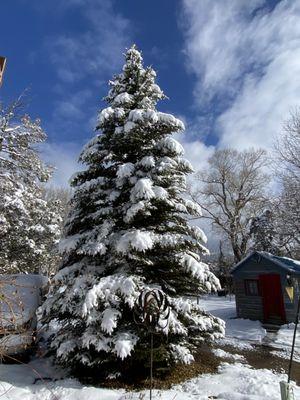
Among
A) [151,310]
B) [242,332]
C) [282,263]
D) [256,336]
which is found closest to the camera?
[151,310]

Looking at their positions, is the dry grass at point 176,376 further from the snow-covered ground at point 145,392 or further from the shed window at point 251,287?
the shed window at point 251,287

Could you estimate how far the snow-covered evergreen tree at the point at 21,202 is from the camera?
14.7 m

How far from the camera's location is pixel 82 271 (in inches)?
360

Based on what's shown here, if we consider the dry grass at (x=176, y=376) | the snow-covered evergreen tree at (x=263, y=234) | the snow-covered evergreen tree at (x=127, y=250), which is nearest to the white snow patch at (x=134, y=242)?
the snow-covered evergreen tree at (x=127, y=250)

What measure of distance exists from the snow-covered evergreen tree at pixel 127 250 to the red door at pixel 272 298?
11236 mm

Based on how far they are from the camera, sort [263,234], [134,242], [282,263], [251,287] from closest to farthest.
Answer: [134,242]
[282,263]
[251,287]
[263,234]


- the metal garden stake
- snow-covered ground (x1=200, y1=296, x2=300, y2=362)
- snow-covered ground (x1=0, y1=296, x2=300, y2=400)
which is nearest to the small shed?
snow-covered ground (x1=200, y1=296, x2=300, y2=362)

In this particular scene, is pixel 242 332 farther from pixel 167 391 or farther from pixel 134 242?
pixel 134 242

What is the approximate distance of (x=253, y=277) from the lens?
66.8 feet

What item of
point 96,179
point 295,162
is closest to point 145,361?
point 96,179

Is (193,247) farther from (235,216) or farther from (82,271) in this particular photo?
(235,216)

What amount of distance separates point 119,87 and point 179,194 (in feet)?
14.3

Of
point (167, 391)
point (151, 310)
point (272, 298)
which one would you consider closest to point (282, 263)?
point (272, 298)

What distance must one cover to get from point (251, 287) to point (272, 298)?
1547mm
